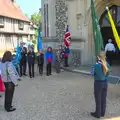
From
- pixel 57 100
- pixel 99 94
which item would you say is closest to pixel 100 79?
pixel 99 94

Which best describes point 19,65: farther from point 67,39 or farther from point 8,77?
point 8,77

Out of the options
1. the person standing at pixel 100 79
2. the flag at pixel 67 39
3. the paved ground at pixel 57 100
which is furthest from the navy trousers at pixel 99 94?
the flag at pixel 67 39

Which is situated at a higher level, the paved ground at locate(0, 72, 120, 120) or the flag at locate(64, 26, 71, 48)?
the flag at locate(64, 26, 71, 48)

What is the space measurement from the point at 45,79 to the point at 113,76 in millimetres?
3082

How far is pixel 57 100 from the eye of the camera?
9875 millimetres

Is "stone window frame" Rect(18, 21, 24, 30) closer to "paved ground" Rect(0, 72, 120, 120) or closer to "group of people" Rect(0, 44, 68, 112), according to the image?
"group of people" Rect(0, 44, 68, 112)

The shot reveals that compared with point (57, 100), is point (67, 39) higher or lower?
higher

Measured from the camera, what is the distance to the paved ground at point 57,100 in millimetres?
8148

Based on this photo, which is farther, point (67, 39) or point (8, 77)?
point (67, 39)

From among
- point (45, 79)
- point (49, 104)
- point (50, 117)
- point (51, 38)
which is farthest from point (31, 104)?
point (51, 38)

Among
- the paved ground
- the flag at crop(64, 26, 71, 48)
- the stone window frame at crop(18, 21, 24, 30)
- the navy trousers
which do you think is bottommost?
the paved ground

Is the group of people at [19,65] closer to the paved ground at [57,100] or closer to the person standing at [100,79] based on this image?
the paved ground at [57,100]

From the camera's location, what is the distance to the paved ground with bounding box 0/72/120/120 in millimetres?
8148

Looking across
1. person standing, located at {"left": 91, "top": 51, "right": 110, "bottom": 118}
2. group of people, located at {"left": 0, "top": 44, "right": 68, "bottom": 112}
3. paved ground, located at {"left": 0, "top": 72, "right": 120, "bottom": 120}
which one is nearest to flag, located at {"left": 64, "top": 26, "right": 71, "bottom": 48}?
group of people, located at {"left": 0, "top": 44, "right": 68, "bottom": 112}
